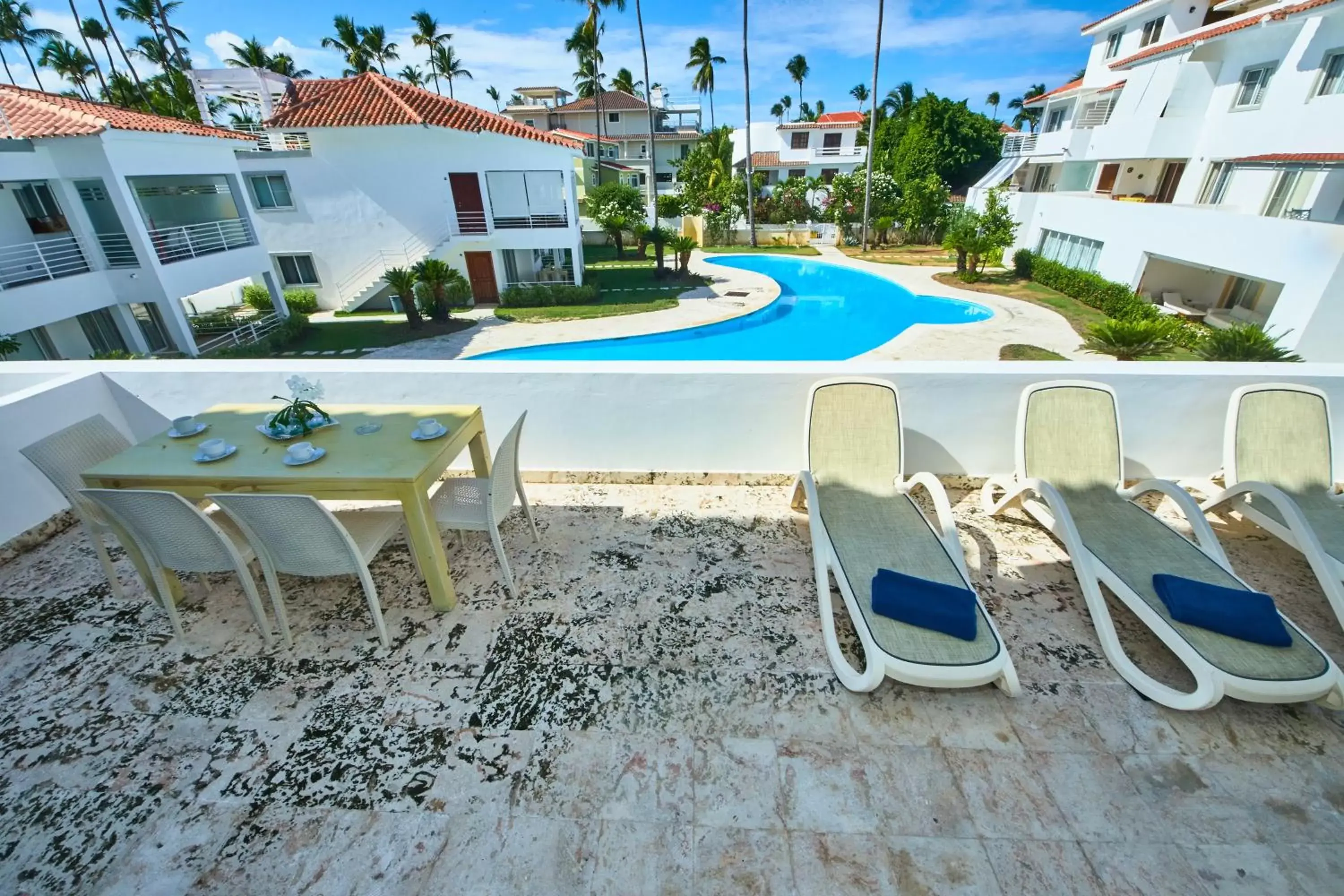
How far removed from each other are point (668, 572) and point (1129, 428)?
156 inches

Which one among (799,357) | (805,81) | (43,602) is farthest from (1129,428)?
(805,81)

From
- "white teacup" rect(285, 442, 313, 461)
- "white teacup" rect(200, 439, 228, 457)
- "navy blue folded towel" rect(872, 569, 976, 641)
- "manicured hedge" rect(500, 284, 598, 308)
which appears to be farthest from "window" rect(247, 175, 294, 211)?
"navy blue folded towel" rect(872, 569, 976, 641)

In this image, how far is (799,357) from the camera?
47.6 feet

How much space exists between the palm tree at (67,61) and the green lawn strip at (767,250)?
→ 127 ft

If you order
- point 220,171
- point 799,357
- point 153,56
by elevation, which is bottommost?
point 799,357

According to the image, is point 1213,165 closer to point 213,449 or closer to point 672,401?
point 672,401

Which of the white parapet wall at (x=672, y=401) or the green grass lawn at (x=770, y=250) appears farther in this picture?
the green grass lawn at (x=770, y=250)

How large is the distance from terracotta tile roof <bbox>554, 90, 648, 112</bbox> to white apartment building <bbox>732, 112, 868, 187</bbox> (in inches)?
456

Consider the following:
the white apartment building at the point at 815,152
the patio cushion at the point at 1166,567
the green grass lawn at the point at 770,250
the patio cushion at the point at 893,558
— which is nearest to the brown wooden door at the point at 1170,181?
the green grass lawn at the point at 770,250

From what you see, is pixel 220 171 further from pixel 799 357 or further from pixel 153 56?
pixel 153 56

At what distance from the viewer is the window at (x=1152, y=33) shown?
1998 centimetres

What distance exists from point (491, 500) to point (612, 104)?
48.4m

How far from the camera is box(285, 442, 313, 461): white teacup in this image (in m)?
3.15

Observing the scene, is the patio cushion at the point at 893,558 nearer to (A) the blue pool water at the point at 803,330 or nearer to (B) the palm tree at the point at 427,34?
(A) the blue pool water at the point at 803,330
